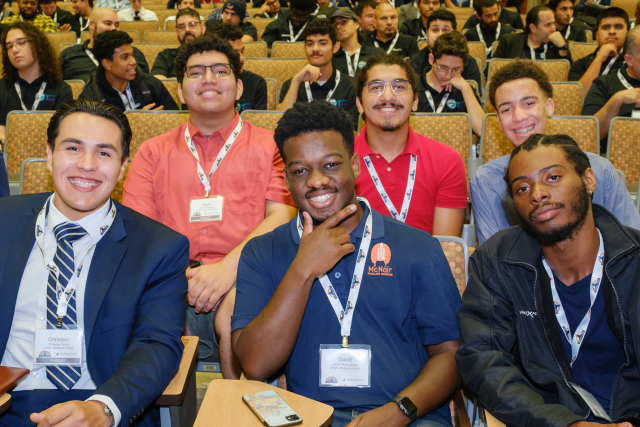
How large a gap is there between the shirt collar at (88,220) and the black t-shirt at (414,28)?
20.4 feet

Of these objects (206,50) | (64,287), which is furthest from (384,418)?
(206,50)

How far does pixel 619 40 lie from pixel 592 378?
4.80m

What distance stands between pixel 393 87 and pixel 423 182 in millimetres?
514

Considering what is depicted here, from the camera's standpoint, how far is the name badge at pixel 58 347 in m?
1.67

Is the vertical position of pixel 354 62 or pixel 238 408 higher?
pixel 354 62

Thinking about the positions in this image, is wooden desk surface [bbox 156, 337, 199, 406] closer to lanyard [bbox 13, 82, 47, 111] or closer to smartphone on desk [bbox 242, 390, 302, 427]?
smartphone on desk [bbox 242, 390, 302, 427]

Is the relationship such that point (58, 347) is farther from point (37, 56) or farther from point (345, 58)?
point (345, 58)

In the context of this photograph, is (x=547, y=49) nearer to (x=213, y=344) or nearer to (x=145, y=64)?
(x=145, y=64)

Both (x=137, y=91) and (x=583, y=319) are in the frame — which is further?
(x=137, y=91)

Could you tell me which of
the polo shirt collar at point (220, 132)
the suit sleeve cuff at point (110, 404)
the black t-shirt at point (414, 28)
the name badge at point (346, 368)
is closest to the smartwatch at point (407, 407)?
the name badge at point (346, 368)

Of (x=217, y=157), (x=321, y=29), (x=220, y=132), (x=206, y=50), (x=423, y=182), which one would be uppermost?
(x=321, y=29)

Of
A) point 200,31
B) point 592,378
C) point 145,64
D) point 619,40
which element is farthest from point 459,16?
point 592,378

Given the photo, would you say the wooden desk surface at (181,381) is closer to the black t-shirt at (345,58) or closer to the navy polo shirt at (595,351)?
the navy polo shirt at (595,351)

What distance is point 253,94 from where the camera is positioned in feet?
14.6
